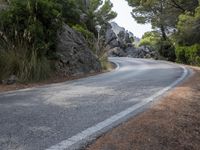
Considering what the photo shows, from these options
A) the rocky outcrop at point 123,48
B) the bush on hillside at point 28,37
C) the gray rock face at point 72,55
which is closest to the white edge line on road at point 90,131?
the bush on hillside at point 28,37

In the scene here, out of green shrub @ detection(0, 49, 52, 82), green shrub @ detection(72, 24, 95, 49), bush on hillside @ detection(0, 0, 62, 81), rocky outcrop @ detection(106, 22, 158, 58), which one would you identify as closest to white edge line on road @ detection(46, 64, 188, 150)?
green shrub @ detection(0, 49, 52, 82)

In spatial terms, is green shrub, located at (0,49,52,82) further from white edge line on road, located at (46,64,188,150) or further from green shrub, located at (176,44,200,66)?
green shrub, located at (176,44,200,66)

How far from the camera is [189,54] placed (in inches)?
1297

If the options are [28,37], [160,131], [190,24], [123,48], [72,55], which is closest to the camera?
[160,131]

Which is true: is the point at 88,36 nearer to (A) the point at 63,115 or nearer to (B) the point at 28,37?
(B) the point at 28,37

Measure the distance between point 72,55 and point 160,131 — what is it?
12.6m

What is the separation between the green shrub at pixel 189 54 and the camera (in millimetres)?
31100

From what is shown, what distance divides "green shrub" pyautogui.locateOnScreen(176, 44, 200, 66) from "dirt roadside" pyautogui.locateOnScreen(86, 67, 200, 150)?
23.0m

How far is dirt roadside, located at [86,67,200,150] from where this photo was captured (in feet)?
17.7

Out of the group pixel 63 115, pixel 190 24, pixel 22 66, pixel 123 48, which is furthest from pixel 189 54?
pixel 123 48

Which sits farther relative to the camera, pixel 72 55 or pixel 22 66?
pixel 72 55

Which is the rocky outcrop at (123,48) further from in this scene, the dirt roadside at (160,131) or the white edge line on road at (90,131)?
the white edge line on road at (90,131)

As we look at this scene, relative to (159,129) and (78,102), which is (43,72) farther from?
(159,129)

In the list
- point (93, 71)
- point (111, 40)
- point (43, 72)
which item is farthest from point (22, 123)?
point (111, 40)
